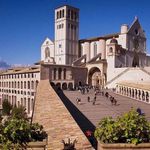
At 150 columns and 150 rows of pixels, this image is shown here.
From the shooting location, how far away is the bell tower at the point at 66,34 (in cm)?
7631

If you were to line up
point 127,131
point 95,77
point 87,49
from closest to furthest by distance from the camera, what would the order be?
point 127,131 < point 95,77 < point 87,49

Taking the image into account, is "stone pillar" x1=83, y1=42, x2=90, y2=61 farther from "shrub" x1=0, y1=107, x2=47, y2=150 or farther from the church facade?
"shrub" x1=0, y1=107, x2=47, y2=150

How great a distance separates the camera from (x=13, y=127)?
262 inches

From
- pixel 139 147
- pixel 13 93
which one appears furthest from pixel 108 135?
pixel 13 93

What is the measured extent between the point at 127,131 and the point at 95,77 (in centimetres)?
6388

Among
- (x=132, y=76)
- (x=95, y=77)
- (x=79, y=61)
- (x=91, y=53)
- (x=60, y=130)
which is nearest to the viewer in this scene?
(x=60, y=130)

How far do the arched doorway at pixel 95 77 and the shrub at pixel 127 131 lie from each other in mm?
61694

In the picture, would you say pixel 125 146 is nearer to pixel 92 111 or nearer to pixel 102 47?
pixel 92 111

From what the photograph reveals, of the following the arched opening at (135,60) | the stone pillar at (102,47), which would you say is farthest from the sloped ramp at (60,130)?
the stone pillar at (102,47)

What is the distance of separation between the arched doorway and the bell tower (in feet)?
27.6

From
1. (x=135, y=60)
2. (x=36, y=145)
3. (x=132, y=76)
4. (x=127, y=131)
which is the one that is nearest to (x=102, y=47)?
(x=135, y=60)

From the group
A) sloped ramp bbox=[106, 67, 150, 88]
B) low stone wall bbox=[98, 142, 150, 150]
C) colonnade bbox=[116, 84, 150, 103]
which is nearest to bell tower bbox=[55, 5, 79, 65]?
sloped ramp bbox=[106, 67, 150, 88]

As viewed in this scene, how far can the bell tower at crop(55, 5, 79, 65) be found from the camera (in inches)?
3004

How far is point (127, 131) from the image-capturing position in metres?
6.73
